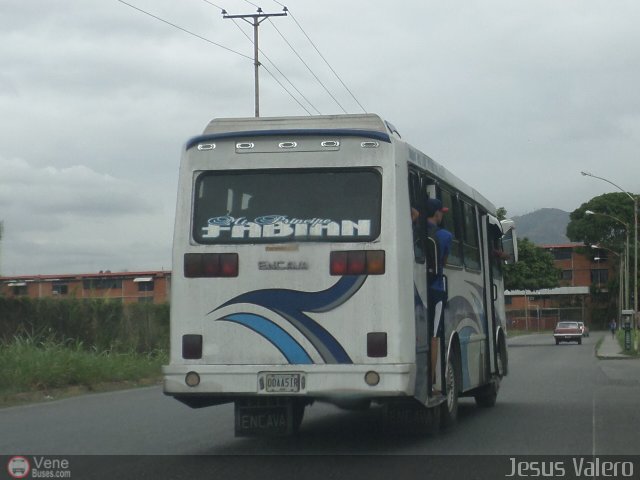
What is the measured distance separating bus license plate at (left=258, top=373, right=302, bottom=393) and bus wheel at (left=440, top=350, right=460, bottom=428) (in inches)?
108

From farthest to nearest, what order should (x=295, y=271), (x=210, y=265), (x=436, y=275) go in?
(x=436, y=275) → (x=210, y=265) → (x=295, y=271)

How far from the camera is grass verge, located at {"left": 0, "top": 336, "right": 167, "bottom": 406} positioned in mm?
19625

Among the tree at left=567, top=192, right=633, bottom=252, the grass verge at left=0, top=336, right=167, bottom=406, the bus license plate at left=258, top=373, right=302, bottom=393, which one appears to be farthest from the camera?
the tree at left=567, top=192, right=633, bottom=252

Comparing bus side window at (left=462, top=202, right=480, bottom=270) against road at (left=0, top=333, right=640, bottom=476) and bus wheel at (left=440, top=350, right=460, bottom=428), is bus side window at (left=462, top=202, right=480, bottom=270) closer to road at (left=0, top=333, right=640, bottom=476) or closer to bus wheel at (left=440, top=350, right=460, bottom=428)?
bus wheel at (left=440, top=350, right=460, bottom=428)

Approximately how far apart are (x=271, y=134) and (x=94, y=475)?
3.75 meters

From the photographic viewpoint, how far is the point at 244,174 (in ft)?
37.0

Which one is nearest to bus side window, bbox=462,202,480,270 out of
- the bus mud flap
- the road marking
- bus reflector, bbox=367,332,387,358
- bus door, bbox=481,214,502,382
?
bus door, bbox=481,214,502,382

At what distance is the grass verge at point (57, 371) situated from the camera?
19625 millimetres

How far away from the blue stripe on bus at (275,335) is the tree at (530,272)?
209 feet

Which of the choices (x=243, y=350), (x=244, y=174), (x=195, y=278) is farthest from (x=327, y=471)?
(x=244, y=174)

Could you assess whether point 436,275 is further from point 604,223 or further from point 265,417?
point 604,223

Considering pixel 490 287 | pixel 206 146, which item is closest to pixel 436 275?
pixel 206 146

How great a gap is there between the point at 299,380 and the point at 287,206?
1.73 m

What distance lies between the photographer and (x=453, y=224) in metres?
14.1
